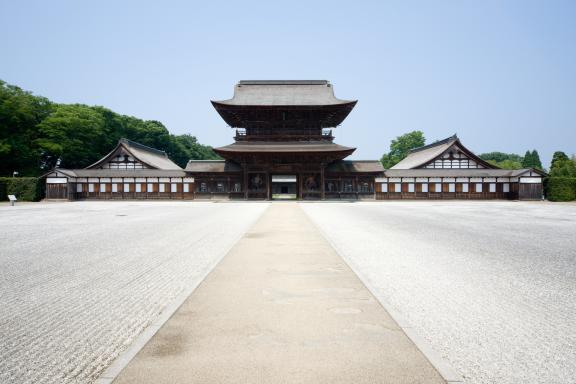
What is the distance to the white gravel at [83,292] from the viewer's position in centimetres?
321

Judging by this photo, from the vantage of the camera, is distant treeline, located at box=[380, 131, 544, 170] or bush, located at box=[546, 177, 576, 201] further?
distant treeline, located at box=[380, 131, 544, 170]

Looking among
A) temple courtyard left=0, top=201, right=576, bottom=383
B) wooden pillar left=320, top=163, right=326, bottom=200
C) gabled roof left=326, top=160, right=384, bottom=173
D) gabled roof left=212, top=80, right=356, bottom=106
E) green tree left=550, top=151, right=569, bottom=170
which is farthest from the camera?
green tree left=550, top=151, right=569, bottom=170

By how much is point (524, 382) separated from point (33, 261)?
31.1 feet

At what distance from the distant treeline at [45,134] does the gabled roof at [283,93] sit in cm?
2605

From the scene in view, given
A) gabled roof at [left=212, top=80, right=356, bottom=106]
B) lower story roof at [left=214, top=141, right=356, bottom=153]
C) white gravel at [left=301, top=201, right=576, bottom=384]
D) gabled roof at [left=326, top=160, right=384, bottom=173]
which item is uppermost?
gabled roof at [left=212, top=80, right=356, bottom=106]

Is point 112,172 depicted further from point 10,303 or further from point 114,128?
point 10,303

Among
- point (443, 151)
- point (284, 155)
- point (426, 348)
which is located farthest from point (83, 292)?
point (443, 151)

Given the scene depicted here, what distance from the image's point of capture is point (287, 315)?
427 centimetres

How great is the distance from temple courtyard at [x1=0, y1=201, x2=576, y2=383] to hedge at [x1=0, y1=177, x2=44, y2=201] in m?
36.6

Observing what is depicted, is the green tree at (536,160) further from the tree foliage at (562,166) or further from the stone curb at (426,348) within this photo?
the stone curb at (426,348)

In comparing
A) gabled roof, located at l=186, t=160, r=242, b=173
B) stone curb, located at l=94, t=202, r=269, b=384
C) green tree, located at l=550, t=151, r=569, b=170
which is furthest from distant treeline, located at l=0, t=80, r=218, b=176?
green tree, located at l=550, t=151, r=569, b=170

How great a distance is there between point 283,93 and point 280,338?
134ft

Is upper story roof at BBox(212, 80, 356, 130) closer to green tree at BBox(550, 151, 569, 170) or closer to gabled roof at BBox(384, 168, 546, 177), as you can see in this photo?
gabled roof at BBox(384, 168, 546, 177)

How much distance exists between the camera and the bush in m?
37.2
